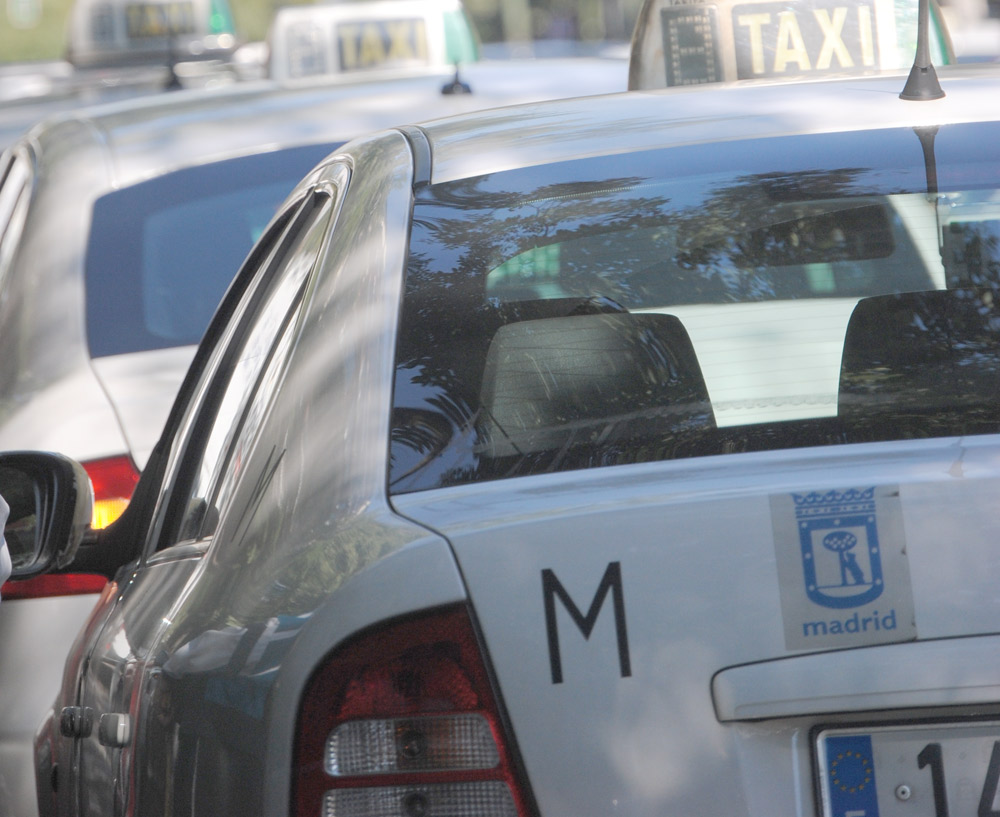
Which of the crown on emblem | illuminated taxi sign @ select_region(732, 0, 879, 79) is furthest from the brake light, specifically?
illuminated taxi sign @ select_region(732, 0, 879, 79)

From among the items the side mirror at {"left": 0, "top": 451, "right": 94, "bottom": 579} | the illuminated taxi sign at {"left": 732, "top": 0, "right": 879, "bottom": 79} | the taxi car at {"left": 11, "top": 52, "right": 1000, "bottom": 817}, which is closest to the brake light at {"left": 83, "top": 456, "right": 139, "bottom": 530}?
the side mirror at {"left": 0, "top": 451, "right": 94, "bottom": 579}

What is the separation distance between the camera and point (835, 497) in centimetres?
162

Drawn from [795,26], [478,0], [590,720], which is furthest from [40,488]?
[478,0]

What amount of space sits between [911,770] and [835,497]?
273 mm

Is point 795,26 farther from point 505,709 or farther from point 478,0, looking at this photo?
point 478,0

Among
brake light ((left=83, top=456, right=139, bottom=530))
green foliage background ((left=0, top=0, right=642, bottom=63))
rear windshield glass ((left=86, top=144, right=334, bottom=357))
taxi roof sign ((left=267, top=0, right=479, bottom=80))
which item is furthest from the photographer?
green foliage background ((left=0, top=0, right=642, bottom=63))

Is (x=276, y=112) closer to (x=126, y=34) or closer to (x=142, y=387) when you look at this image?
(x=142, y=387)

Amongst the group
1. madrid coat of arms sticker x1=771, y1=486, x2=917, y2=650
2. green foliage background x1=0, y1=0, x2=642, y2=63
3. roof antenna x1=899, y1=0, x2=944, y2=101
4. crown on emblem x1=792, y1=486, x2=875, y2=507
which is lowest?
green foliage background x1=0, y1=0, x2=642, y2=63

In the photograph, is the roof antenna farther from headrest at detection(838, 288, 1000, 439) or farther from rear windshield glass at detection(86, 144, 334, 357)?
rear windshield glass at detection(86, 144, 334, 357)

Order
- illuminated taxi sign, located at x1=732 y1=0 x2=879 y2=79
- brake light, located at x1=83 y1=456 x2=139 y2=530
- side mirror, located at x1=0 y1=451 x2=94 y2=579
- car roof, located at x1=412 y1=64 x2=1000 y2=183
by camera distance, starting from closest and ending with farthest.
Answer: car roof, located at x1=412 y1=64 x2=1000 y2=183, side mirror, located at x1=0 y1=451 x2=94 y2=579, brake light, located at x1=83 y1=456 x2=139 y2=530, illuminated taxi sign, located at x1=732 y1=0 x2=879 y2=79

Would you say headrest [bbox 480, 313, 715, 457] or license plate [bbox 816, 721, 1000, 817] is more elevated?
headrest [bbox 480, 313, 715, 457]

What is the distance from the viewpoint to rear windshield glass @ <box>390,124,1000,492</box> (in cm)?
184

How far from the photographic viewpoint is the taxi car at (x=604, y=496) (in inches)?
62.4

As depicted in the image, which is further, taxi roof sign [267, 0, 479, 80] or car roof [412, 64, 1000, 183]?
taxi roof sign [267, 0, 479, 80]
